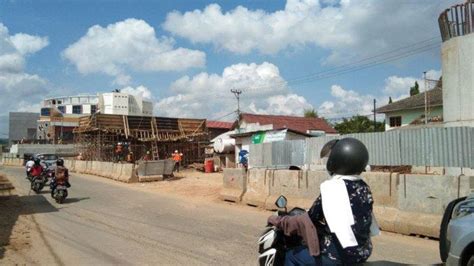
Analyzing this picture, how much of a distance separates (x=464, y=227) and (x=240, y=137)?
3299cm

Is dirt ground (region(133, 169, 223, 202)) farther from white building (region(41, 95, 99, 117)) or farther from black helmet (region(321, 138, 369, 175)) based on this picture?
white building (region(41, 95, 99, 117))

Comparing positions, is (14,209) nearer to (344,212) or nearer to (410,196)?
(410,196)

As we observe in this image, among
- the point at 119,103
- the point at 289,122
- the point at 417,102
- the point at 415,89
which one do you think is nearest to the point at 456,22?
the point at 417,102

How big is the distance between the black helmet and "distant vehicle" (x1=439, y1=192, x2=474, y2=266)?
1.81m

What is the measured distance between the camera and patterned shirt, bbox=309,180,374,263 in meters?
3.39

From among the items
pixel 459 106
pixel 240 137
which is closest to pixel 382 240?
pixel 459 106

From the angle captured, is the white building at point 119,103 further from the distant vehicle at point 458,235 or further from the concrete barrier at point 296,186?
the distant vehicle at point 458,235

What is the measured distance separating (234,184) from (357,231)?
13.9 metres

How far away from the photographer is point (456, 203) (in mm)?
4895

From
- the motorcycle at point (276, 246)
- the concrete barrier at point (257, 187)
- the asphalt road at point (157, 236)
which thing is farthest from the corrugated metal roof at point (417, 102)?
the motorcycle at point (276, 246)

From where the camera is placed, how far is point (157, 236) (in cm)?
1041

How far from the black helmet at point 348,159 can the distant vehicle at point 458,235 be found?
1805 millimetres

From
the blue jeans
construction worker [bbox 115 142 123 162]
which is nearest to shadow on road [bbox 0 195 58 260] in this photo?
the blue jeans

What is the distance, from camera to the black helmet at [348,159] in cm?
348
